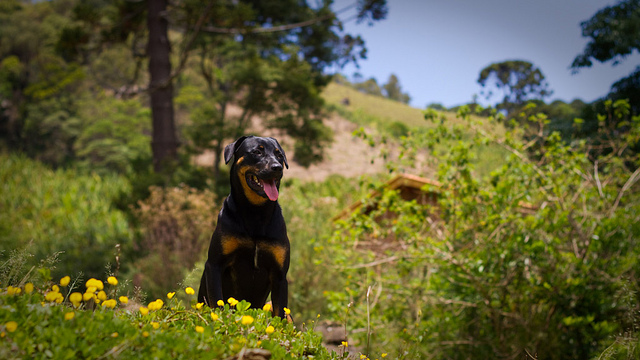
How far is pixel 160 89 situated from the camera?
461 inches

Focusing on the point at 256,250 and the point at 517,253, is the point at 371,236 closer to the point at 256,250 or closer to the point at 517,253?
the point at 517,253

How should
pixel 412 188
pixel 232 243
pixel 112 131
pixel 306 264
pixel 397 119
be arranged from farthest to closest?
pixel 397 119
pixel 112 131
pixel 412 188
pixel 306 264
pixel 232 243

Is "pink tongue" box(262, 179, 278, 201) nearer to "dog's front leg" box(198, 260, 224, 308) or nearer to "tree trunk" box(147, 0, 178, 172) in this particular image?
"dog's front leg" box(198, 260, 224, 308)

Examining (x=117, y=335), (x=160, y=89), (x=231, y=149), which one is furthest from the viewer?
(x=160, y=89)

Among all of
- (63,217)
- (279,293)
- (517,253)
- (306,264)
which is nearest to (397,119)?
(63,217)

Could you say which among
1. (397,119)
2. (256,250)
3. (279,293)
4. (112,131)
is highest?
(397,119)

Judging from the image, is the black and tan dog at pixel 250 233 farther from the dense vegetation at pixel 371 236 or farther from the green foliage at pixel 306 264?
the green foliage at pixel 306 264

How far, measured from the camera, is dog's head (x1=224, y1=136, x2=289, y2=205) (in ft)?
7.75

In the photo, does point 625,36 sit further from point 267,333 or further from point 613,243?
point 267,333

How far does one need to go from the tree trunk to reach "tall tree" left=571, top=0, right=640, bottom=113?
34.3ft

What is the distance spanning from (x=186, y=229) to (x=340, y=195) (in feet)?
28.4

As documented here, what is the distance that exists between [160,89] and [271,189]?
10.5 metres

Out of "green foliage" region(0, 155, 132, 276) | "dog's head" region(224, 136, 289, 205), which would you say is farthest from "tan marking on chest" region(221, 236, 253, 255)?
"green foliage" region(0, 155, 132, 276)

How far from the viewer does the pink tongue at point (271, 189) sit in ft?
7.74
